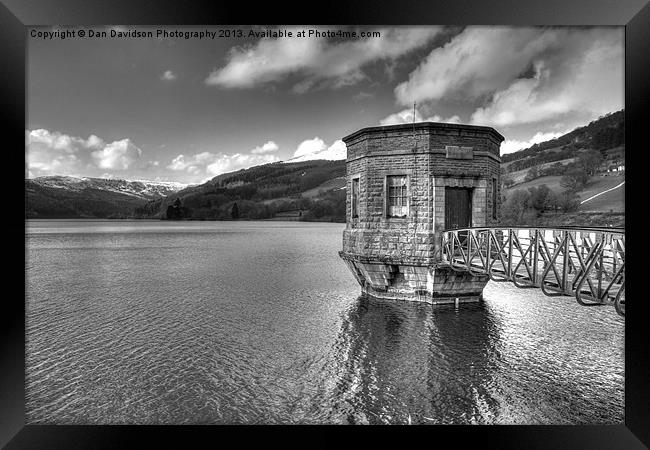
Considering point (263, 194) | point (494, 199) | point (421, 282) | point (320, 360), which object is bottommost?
point (320, 360)

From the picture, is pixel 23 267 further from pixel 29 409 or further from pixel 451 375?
pixel 451 375

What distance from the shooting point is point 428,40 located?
37.8 metres

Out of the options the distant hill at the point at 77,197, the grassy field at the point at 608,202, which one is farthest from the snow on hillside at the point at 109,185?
the grassy field at the point at 608,202

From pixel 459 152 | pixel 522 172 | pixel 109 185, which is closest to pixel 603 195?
pixel 522 172

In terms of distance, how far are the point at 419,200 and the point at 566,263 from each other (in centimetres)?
690

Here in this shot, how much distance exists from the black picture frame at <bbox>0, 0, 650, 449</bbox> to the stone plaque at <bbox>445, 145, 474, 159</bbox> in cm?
833

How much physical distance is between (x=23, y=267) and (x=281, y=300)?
1206 centimetres

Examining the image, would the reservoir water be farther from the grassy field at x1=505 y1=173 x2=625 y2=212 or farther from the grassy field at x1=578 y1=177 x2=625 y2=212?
the grassy field at x1=505 y1=173 x2=625 y2=212

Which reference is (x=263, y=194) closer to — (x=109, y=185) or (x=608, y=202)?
(x=608, y=202)

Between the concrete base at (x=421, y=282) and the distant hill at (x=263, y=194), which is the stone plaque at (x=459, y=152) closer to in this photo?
the concrete base at (x=421, y=282)

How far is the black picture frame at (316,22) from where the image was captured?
4.97 metres

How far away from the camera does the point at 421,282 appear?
45.3 ft

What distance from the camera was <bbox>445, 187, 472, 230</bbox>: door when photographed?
47.4ft

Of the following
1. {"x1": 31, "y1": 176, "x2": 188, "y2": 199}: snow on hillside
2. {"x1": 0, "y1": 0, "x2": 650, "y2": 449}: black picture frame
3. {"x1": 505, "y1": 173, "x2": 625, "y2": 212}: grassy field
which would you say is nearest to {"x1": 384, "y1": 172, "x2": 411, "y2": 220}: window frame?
{"x1": 0, "y1": 0, "x2": 650, "y2": 449}: black picture frame
